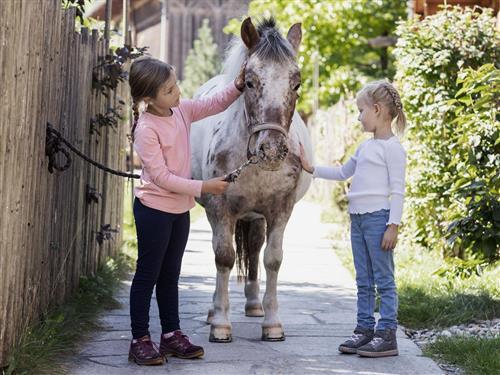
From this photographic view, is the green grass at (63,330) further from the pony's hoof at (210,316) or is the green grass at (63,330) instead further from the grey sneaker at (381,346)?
the grey sneaker at (381,346)

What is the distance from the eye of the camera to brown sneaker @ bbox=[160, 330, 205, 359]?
203 inches

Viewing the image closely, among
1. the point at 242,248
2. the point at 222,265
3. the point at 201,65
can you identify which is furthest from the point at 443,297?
the point at 201,65

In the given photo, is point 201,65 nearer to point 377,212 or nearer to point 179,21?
point 179,21

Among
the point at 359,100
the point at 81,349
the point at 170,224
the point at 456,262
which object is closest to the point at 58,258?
the point at 81,349

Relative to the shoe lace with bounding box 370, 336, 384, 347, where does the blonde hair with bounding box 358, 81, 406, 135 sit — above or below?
above

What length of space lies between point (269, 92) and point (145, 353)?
161cm

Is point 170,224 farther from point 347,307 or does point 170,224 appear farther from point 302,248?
point 302,248

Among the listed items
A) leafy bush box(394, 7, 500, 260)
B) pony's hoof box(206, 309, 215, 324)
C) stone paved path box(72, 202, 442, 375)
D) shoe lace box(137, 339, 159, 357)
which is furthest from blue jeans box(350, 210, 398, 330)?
leafy bush box(394, 7, 500, 260)

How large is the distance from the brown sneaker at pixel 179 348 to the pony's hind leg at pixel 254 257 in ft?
4.71

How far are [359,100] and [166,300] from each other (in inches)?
64.6

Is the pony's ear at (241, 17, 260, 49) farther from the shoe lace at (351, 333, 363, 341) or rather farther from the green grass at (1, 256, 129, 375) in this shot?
the green grass at (1, 256, 129, 375)

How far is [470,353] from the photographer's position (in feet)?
16.9

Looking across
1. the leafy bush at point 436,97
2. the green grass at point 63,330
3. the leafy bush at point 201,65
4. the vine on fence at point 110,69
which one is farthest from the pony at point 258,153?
the leafy bush at point 201,65

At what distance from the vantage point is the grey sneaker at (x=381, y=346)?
5277mm
